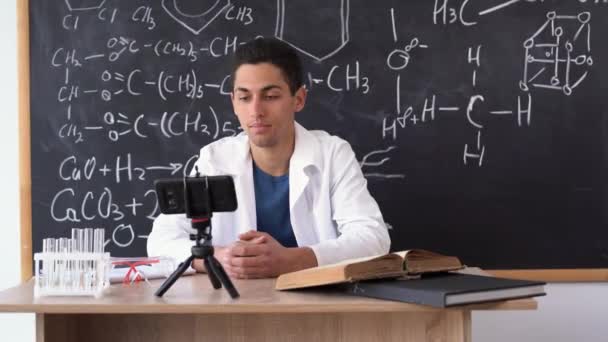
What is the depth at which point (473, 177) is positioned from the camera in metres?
2.97

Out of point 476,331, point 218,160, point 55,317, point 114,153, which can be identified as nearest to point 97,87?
point 114,153

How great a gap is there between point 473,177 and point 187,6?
1394 mm

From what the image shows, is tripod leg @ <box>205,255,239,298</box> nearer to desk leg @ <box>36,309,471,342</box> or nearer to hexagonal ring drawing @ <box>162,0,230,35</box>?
desk leg @ <box>36,309,471,342</box>

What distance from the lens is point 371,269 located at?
5.09 feet

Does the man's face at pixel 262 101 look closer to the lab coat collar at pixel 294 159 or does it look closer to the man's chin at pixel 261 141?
the man's chin at pixel 261 141

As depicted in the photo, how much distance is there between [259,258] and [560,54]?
5.74 ft

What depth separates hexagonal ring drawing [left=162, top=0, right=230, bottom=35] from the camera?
303 cm

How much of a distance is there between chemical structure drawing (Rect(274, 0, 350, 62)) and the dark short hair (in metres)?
0.59

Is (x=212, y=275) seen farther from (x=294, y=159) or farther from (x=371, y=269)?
(x=294, y=159)

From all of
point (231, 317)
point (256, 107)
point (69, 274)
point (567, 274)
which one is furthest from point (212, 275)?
point (567, 274)

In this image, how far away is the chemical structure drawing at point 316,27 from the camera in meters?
3.01

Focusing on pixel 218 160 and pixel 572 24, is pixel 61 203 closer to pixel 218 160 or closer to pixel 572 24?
pixel 218 160

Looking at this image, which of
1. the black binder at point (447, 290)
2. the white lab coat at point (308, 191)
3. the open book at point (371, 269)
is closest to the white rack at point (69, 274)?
the open book at point (371, 269)

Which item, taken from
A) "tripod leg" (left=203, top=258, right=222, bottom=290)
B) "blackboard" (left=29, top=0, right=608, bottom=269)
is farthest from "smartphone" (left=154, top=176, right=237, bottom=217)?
"blackboard" (left=29, top=0, right=608, bottom=269)
